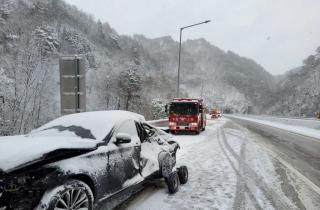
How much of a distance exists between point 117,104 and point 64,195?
58808mm

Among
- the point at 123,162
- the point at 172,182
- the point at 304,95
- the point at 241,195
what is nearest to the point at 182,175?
the point at 172,182

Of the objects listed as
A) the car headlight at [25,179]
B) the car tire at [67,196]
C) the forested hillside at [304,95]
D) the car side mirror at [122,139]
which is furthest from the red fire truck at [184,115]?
the forested hillside at [304,95]

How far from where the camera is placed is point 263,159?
8.74 m

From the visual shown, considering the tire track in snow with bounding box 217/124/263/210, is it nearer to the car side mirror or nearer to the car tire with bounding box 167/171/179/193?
the car tire with bounding box 167/171/179/193

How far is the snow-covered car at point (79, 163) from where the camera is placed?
8.82 feet

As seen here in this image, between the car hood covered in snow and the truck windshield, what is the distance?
14065 mm

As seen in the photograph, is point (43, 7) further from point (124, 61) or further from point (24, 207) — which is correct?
point (24, 207)

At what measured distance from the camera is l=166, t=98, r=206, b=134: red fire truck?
17250mm

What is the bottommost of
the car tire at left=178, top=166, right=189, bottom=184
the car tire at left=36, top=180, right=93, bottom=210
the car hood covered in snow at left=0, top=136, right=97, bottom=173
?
the car tire at left=178, top=166, right=189, bottom=184

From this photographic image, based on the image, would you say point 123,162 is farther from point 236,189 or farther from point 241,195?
point 236,189

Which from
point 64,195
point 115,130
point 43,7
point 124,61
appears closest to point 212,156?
point 115,130

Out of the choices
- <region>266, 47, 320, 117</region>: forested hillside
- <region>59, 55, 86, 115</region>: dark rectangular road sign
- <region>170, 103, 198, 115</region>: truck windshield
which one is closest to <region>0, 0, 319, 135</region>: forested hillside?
<region>266, 47, 320, 117</region>: forested hillside

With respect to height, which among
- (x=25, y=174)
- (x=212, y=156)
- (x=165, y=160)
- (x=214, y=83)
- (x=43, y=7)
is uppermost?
(x=43, y=7)

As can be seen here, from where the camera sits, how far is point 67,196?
2918 mm
